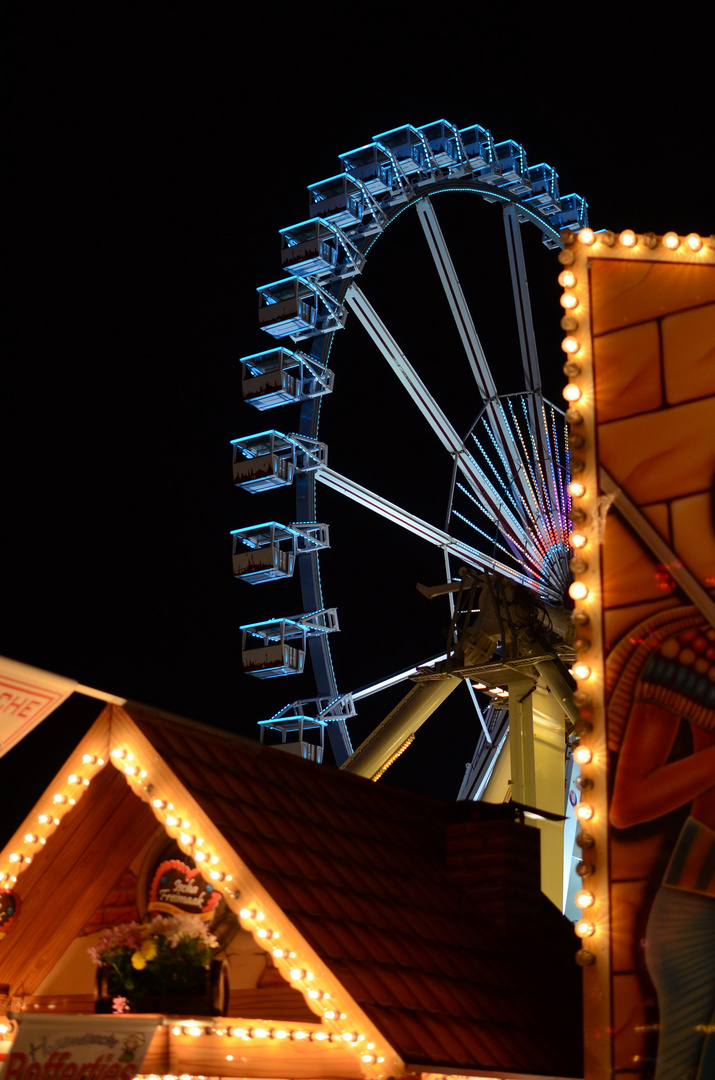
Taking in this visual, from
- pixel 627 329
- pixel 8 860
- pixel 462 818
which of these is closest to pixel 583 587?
pixel 627 329

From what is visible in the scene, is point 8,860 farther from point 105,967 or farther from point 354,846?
point 354,846

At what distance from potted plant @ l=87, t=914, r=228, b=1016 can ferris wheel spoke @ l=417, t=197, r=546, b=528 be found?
11.2m

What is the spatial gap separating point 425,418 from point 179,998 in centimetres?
1268

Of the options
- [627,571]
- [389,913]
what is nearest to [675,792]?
[627,571]

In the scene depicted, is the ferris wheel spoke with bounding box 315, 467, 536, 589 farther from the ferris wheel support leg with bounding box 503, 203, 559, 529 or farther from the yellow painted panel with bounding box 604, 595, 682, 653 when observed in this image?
the yellow painted panel with bounding box 604, 595, 682, 653

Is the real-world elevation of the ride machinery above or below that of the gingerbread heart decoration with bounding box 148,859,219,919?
above

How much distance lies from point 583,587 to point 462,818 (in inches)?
100

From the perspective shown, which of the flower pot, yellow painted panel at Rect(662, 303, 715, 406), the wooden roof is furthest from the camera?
yellow painted panel at Rect(662, 303, 715, 406)

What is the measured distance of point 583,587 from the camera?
714 centimetres

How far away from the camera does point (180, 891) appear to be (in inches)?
284

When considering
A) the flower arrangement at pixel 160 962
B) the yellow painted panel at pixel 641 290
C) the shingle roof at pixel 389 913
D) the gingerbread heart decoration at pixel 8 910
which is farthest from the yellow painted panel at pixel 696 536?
the gingerbread heart decoration at pixel 8 910

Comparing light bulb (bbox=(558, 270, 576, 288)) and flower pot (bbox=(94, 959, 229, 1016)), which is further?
light bulb (bbox=(558, 270, 576, 288))

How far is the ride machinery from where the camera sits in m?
16.4

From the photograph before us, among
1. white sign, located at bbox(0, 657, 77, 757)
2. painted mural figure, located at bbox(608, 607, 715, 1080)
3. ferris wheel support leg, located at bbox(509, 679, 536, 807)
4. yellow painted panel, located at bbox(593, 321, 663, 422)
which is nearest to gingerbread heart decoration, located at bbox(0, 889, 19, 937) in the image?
white sign, located at bbox(0, 657, 77, 757)
